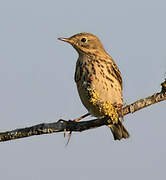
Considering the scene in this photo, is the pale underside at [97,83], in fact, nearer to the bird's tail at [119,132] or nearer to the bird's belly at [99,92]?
the bird's belly at [99,92]

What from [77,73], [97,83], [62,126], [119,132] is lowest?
[62,126]

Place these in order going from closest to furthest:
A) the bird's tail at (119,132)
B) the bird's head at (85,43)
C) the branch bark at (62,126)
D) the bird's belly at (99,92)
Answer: the branch bark at (62,126) → the bird's belly at (99,92) → the bird's tail at (119,132) → the bird's head at (85,43)

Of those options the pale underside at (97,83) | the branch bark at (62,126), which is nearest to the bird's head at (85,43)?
the pale underside at (97,83)

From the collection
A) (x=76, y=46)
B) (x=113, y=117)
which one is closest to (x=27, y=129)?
(x=113, y=117)

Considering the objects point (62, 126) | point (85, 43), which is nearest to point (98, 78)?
point (85, 43)

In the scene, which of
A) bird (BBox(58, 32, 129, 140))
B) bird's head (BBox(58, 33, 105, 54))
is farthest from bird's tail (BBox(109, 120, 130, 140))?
bird's head (BBox(58, 33, 105, 54))

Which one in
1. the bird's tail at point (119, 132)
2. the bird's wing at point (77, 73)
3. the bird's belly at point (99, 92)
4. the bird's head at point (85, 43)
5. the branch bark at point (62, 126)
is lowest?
the branch bark at point (62, 126)

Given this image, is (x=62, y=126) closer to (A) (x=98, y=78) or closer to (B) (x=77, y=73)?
(A) (x=98, y=78)

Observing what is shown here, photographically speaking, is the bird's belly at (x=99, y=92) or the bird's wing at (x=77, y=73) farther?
the bird's wing at (x=77, y=73)

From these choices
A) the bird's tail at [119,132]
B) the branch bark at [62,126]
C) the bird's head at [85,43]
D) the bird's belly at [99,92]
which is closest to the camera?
the branch bark at [62,126]

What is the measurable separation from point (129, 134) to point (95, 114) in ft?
3.30

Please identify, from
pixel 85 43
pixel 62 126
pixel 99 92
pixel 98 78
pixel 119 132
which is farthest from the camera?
pixel 85 43

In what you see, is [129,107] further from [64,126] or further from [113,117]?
[64,126]

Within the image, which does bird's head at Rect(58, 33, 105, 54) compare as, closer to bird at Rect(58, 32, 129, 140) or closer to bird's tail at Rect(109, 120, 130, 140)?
bird at Rect(58, 32, 129, 140)
